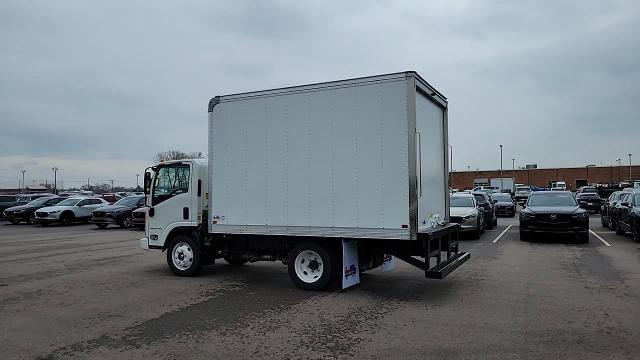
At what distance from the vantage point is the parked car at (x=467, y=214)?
55.6 feet

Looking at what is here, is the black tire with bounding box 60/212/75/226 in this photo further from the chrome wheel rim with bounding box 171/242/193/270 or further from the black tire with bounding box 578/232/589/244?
the black tire with bounding box 578/232/589/244

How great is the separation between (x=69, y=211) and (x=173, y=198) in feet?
69.2

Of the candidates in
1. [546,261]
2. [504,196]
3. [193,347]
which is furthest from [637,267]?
[504,196]

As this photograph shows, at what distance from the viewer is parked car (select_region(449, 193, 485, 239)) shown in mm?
16938

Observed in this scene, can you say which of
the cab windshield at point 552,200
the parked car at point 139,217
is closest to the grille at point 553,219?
the cab windshield at point 552,200

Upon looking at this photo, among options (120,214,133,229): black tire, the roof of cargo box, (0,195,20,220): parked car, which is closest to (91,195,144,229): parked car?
(120,214,133,229): black tire

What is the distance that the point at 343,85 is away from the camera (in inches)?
327

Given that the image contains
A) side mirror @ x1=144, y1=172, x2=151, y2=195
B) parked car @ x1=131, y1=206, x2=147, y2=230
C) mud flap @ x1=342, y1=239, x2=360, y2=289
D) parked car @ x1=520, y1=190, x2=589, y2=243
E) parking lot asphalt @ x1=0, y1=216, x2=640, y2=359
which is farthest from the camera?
parked car @ x1=131, y1=206, x2=147, y2=230

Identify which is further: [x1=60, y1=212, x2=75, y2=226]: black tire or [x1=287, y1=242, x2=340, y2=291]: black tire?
[x1=60, y1=212, x2=75, y2=226]: black tire

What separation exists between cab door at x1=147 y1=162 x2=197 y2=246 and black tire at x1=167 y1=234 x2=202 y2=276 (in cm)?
27

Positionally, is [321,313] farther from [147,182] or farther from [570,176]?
[570,176]

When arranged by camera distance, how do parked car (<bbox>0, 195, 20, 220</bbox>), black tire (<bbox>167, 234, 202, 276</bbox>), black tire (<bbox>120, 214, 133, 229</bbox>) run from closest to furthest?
black tire (<bbox>167, 234, 202, 276</bbox>) → black tire (<bbox>120, 214, 133, 229</bbox>) → parked car (<bbox>0, 195, 20, 220</bbox>)

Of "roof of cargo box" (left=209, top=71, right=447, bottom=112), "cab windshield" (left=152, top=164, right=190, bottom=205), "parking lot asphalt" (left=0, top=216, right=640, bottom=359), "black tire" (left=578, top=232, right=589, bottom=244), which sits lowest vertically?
"parking lot asphalt" (left=0, top=216, right=640, bottom=359)

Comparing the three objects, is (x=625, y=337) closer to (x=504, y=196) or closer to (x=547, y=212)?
(x=547, y=212)
